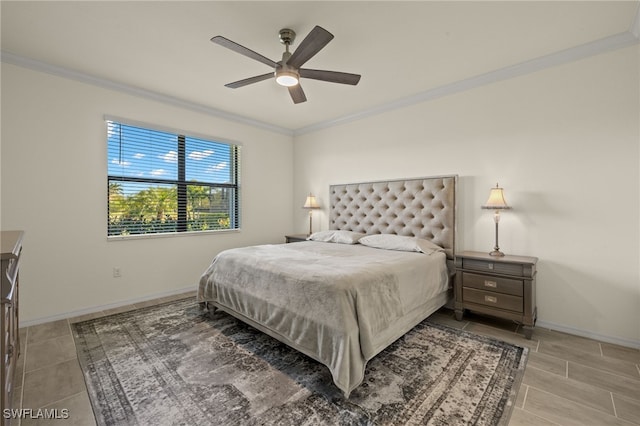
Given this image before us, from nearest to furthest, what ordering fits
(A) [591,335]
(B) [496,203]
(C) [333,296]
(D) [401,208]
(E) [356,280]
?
1. (C) [333,296]
2. (E) [356,280]
3. (A) [591,335]
4. (B) [496,203]
5. (D) [401,208]

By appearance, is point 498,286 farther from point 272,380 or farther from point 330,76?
point 330,76

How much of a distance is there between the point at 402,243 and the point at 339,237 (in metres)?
0.99

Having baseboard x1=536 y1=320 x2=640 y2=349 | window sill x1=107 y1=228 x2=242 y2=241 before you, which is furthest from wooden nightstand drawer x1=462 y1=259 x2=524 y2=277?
window sill x1=107 y1=228 x2=242 y2=241

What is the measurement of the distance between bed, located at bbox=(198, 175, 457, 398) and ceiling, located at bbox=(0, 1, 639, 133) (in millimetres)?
1370

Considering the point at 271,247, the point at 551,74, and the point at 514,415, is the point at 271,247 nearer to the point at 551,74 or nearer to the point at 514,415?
the point at 514,415

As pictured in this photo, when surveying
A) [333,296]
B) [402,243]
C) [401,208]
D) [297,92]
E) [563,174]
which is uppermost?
[297,92]

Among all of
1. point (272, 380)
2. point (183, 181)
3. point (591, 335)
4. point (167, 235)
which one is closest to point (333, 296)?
point (272, 380)

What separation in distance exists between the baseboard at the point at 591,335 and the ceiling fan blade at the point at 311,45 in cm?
335

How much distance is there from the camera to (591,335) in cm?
261

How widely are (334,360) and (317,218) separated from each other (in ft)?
11.0

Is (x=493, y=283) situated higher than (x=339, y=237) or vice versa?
(x=339, y=237)

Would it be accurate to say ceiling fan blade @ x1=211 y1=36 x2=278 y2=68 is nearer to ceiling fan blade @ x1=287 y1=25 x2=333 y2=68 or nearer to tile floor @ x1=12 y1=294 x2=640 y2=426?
ceiling fan blade @ x1=287 y1=25 x2=333 y2=68

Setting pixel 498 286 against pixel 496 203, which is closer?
pixel 498 286

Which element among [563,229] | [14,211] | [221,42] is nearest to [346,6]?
[221,42]
